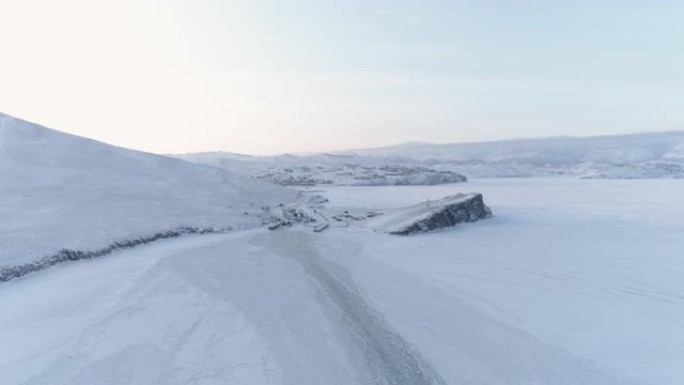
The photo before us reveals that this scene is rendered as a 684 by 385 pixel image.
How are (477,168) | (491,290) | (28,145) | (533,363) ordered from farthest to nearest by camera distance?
(477,168) → (28,145) → (491,290) → (533,363)

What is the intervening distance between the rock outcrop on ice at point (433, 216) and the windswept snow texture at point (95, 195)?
1046 centimetres

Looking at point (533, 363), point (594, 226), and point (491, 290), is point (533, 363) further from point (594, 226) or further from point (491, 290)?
point (594, 226)

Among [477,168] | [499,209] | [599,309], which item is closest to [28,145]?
[499,209]

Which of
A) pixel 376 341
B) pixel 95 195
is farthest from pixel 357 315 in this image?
pixel 95 195

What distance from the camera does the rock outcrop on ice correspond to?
31859mm

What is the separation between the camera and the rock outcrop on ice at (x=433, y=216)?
3186 centimetres

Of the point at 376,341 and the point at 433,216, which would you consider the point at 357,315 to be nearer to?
the point at 376,341

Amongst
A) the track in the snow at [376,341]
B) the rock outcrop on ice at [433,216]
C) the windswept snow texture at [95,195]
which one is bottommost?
the track in the snow at [376,341]

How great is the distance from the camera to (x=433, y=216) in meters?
32.8

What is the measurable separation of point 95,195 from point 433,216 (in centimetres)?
2333

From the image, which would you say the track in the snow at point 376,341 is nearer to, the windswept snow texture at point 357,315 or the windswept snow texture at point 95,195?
the windswept snow texture at point 357,315

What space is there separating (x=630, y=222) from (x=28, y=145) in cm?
4790

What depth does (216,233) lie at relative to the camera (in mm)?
32344

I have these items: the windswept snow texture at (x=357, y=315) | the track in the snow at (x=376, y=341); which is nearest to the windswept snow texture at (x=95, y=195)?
the windswept snow texture at (x=357, y=315)
